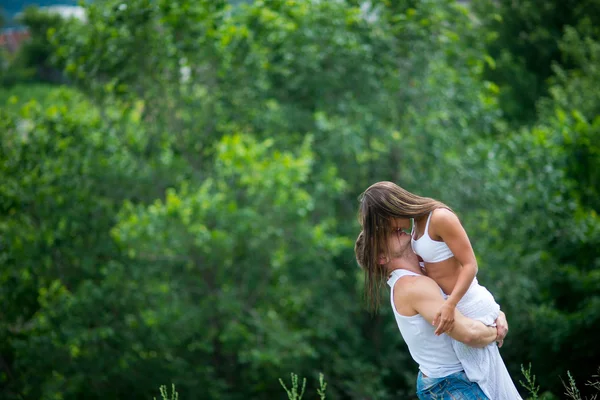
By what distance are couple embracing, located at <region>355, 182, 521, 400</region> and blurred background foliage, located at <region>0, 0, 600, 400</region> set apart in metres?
5.05

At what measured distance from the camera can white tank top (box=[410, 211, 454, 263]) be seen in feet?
8.77

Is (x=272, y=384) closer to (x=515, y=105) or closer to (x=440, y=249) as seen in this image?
(x=440, y=249)

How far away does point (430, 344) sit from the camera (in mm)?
2678

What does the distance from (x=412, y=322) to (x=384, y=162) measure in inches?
279

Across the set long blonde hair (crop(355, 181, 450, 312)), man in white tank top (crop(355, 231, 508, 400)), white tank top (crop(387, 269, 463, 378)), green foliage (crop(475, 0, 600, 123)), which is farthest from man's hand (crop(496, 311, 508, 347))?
green foliage (crop(475, 0, 600, 123))

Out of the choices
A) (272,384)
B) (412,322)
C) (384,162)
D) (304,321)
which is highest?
(412,322)

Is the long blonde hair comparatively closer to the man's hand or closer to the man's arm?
the man's arm

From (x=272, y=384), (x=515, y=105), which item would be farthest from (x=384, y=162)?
(x=515, y=105)

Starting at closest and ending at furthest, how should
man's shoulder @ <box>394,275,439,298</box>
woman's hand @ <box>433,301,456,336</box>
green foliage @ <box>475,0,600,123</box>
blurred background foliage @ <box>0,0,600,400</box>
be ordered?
A: woman's hand @ <box>433,301,456,336</box>, man's shoulder @ <box>394,275,439,298</box>, blurred background foliage @ <box>0,0,600,400</box>, green foliage @ <box>475,0,600,123</box>

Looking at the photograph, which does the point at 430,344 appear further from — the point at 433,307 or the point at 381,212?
the point at 381,212

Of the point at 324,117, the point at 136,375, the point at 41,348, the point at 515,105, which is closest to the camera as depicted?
the point at 41,348

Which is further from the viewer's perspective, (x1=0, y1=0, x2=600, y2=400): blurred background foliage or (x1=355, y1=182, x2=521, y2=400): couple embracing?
(x1=0, y1=0, x2=600, y2=400): blurred background foliage

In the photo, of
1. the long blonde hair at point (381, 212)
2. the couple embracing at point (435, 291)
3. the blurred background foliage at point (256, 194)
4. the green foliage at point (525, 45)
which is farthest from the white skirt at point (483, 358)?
the green foliage at point (525, 45)

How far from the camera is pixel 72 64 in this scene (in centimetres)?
863
